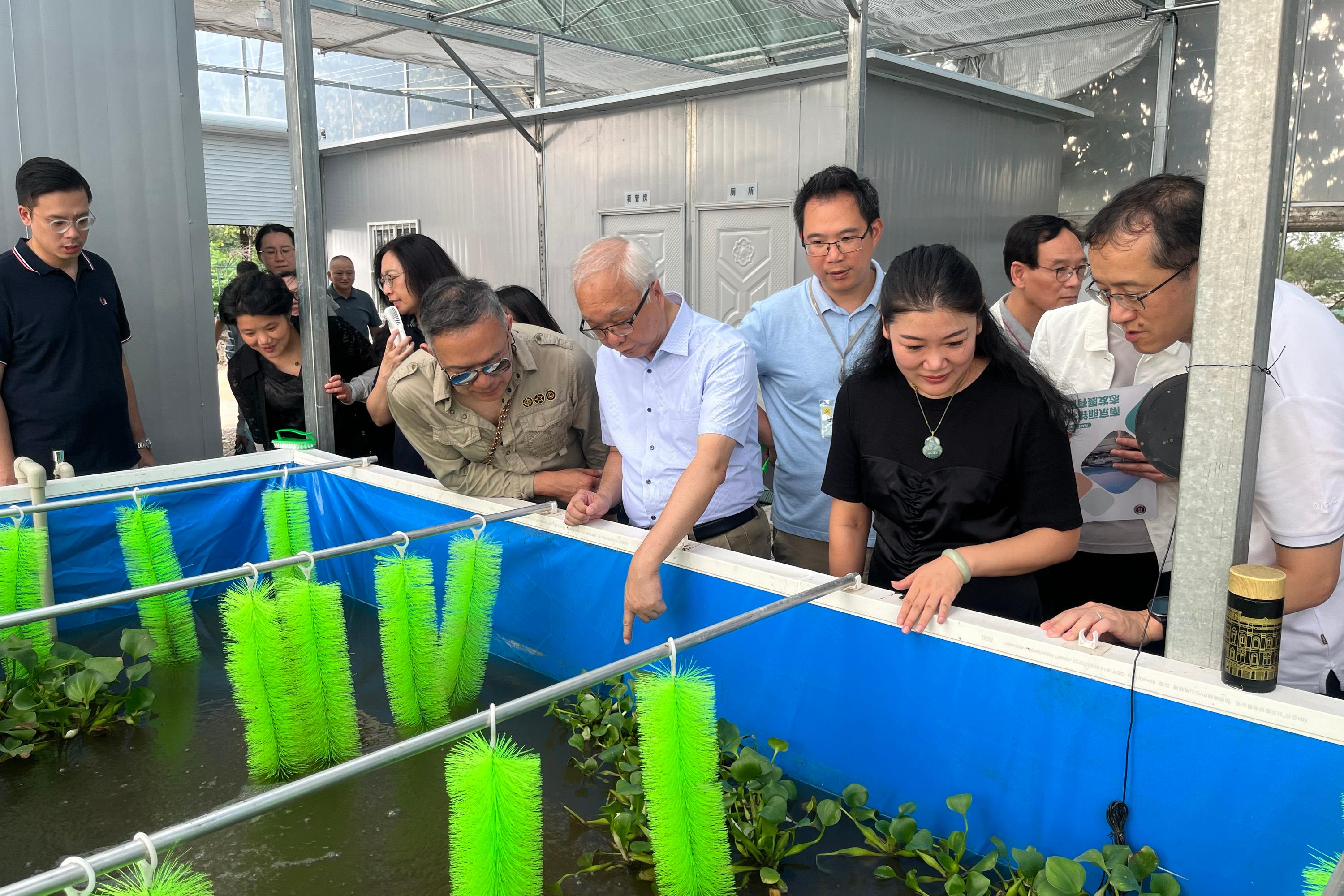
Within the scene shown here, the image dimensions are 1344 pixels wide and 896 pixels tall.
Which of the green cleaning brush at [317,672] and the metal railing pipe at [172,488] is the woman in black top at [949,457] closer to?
the green cleaning brush at [317,672]

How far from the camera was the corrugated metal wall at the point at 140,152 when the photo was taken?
3.81 m

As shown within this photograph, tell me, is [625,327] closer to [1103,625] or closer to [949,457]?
[949,457]

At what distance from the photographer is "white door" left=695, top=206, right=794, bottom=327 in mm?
6633

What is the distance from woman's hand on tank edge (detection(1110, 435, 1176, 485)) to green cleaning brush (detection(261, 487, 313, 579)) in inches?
86.0

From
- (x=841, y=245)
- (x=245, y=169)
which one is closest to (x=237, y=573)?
(x=841, y=245)

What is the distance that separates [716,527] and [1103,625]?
104 centimetres

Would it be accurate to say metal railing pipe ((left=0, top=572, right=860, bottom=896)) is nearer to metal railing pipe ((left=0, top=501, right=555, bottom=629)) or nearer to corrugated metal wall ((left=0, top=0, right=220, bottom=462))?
metal railing pipe ((left=0, top=501, right=555, bottom=629))

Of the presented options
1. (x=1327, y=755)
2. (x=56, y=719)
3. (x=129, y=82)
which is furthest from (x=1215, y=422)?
(x=129, y=82)

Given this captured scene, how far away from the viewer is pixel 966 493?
1.81m

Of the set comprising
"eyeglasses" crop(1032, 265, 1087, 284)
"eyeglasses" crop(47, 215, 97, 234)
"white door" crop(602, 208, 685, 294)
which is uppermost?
"white door" crop(602, 208, 685, 294)

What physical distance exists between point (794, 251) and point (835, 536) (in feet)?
15.7

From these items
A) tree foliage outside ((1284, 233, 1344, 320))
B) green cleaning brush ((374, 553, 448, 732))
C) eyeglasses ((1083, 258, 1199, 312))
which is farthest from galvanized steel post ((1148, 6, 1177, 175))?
green cleaning brush ((374, 553, 448, 732))

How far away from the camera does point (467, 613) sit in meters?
2.21

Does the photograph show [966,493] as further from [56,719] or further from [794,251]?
[794,251]
